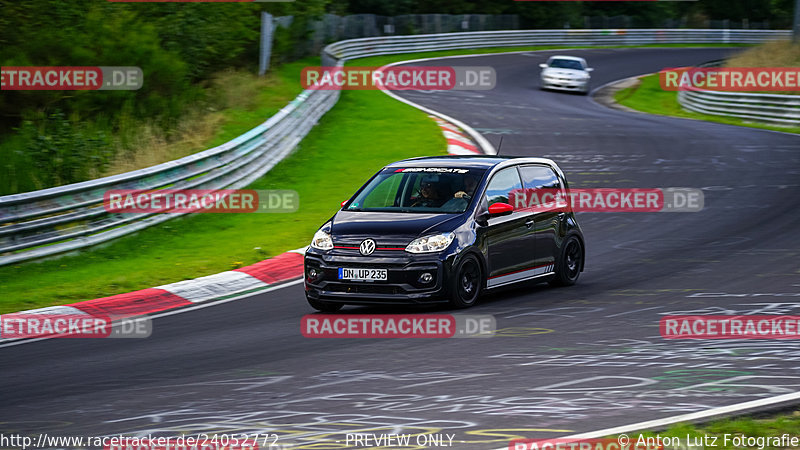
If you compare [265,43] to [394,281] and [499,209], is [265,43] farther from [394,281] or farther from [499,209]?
[394,281]

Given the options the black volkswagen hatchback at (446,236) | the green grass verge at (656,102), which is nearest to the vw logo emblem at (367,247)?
the black volkswagen hatchback at (446,236)

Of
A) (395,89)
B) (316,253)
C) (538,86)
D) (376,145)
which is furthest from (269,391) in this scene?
(538,86)

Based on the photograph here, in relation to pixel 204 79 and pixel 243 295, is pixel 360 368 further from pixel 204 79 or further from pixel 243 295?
pixel 204 79

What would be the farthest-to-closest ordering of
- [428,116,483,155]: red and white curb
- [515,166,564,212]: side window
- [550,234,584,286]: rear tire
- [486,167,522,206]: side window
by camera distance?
Answer: [428,116,483,155]: red and white curb
[550,234,584,286]: rear tire
[515,166,564,212]: side window
[486,167,522,206]: side window

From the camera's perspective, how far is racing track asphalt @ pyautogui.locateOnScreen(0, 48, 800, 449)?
671 cm

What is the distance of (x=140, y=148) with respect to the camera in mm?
19500

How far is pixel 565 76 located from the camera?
40156mm

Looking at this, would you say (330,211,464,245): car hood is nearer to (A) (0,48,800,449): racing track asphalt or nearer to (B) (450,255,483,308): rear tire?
(B) (450,255,483,308): rear tire

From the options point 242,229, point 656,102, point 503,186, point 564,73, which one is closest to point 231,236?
point 242,229

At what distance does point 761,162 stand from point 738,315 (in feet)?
41.9

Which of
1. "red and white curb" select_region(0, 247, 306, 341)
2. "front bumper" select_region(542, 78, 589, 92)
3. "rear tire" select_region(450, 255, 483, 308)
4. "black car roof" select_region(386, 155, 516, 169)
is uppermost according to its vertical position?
"front bumper" select_region(542, 78, 589, 92)

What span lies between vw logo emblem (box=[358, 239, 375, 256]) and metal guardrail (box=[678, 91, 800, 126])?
21.7 m

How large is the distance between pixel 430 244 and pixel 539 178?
2.45m

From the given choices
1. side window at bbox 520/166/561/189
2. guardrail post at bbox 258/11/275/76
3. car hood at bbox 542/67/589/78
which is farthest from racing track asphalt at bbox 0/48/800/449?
car hood at bbox 542/67/589/78
